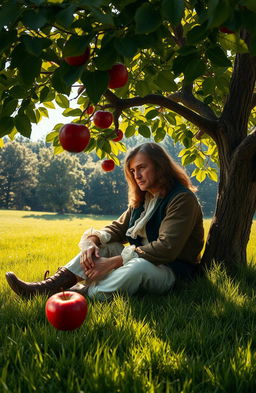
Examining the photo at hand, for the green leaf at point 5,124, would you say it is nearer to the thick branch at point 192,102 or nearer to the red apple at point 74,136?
the red apple at point 74,136

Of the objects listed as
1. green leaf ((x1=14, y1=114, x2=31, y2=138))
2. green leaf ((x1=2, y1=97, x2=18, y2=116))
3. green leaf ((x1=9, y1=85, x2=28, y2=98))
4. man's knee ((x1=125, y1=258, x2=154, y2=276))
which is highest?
green leaf ((x1=9, y1=85, x2=28, y2=98))

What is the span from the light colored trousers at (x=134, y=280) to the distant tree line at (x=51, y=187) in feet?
139

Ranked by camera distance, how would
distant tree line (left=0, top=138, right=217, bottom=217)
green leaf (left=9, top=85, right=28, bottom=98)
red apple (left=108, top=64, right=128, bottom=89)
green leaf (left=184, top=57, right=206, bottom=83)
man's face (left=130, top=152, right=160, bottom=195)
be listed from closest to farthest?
1. green leaf (left=184, top=57, right=206, bottom=83)
2. red apple (left=108, top=64, right=128, bottom=89)
3. green leaf (left=9, top=85, right=28, bottom=98)
4. man's face (left=130, top=152, right=160, bottom=195)
5. distant tree line (left=0, top=138, right=217, bottom=217)

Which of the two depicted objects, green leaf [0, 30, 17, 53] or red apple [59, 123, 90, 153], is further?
red apple [59, 123, 90, 153]

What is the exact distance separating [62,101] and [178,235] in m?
1.38

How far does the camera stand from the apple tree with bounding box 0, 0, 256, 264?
4.04 ft

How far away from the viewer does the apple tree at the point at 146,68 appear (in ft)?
4.04

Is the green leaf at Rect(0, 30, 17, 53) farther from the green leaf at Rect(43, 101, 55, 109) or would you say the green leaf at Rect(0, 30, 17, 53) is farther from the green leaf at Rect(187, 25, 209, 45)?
the green leaf at Rect(43, 101, 55, 109)

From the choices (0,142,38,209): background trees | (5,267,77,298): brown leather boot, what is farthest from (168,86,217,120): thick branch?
(0,142,38,209): background trees

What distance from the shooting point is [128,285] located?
9.07 ft

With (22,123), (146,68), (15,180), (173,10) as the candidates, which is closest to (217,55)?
(173,10)

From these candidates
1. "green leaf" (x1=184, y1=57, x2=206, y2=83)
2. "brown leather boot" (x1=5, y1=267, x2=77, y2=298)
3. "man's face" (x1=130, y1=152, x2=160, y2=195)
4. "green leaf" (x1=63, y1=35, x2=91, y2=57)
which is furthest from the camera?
"man's face" (x1=130, y1=152, x2=160, y2=195)

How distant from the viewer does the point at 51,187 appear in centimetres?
4559

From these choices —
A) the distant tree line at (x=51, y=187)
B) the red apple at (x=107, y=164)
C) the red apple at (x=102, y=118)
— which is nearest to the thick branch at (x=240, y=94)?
the red apple at (x=107, y=164)
